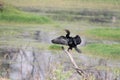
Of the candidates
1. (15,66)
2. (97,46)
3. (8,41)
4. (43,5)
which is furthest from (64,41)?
(43,5)

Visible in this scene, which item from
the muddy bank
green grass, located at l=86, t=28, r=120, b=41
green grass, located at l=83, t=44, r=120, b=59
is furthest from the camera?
green grass, located at l=86, t=28, r=120, b=41

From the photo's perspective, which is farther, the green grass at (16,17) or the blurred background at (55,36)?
the green grass at (16,17)

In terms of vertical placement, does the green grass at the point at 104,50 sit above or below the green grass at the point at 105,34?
above

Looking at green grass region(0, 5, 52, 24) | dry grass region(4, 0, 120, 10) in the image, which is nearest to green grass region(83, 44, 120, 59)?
green grass region(0, 5, 52, 24)

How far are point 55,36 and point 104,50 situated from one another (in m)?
4.71

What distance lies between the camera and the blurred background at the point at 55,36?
38.6ft

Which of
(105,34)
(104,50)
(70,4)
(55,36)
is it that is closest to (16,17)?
(55,36)

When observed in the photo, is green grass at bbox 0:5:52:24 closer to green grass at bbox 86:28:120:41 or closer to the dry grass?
green grass at bbox 86:28:120:41

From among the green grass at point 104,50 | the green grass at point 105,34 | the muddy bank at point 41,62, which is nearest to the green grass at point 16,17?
the green grass at point 105,34

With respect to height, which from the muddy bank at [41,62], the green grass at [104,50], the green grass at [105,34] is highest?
the muddy bank at [41,62]

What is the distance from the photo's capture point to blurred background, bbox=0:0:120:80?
38.6ft

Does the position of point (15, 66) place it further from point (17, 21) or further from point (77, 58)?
point (17, 21)

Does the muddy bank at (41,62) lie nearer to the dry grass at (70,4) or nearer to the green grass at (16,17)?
the green grass at (16,17)

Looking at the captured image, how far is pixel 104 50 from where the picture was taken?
1822cm
